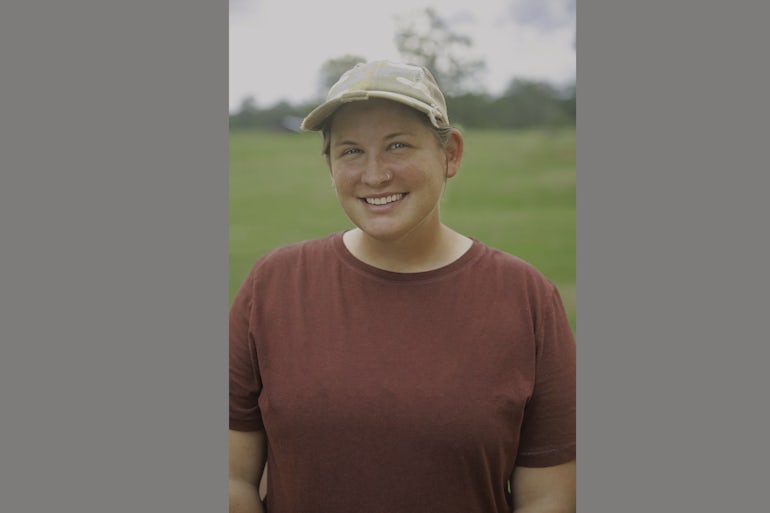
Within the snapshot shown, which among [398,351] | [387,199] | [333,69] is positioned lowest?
[398,351]

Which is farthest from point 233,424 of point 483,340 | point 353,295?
point 483,340

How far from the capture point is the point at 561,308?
7.94 ft

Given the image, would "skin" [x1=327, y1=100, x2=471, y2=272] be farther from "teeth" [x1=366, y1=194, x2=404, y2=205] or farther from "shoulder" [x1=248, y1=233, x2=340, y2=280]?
"shoulder" [x1=248, y1=233, x2=340, y2=280]

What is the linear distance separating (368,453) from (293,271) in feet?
1.95

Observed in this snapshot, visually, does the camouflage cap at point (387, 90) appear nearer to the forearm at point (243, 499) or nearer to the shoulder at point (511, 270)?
the shoulder at point (511, 270)

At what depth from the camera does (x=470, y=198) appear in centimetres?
279

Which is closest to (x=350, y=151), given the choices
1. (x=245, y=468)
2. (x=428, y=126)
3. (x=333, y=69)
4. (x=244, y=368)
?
(x=428, y=126)

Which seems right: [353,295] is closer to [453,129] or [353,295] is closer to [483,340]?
[483,340]

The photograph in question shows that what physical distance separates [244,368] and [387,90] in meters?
0.94

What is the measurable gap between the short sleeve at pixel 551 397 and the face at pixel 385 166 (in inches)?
19.8

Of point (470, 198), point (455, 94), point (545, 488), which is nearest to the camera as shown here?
point (545, 488)

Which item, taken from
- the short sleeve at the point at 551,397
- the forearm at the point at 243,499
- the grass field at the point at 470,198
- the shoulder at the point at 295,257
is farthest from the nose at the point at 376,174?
the forearm at the point at 243,499

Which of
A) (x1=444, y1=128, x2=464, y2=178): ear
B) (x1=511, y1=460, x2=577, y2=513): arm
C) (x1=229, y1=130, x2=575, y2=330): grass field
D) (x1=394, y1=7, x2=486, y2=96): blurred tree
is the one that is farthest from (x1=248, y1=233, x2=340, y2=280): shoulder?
(x1=511, y1=460, x2=577, y2=513): arm

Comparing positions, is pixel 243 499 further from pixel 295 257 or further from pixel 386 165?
pixel 386 165
